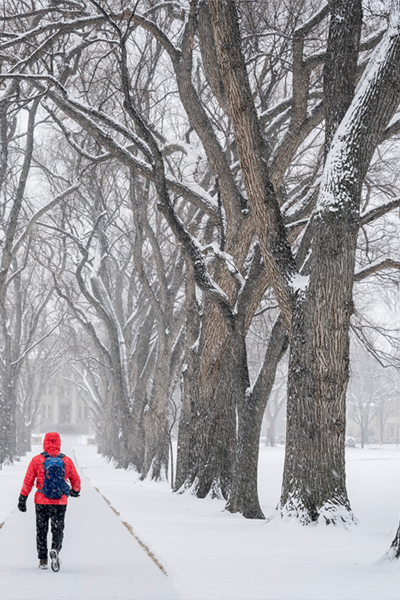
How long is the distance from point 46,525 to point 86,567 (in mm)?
529

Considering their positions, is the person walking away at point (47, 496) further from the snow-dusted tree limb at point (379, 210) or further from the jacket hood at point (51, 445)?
the snow-dusted tree limb at point (379, 210)

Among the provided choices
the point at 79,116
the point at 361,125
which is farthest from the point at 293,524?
the point at 79,116

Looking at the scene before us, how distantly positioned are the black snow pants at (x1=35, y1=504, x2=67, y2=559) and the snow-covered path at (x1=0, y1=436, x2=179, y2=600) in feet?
0.66

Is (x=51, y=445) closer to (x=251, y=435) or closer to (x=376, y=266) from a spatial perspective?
(x=251, y=435)

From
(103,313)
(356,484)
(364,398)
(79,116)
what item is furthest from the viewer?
(364,398)

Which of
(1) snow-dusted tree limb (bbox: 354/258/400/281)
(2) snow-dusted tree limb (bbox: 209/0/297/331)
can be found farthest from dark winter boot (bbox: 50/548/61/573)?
(1) snow-dusted tree limb (bbox: 354/258/400/281)

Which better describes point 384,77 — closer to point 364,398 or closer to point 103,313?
point 103,313

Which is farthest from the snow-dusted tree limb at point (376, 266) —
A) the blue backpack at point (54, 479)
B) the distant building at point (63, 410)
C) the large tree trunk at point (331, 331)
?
the distant building at point (63, 410)

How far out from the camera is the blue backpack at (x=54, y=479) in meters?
6.30

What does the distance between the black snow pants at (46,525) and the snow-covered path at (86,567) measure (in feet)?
0.66

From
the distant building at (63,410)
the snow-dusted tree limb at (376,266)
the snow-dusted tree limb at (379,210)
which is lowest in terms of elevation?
the distant building at (63,410)

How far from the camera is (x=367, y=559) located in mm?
6133

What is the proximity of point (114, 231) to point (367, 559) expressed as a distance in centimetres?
2391

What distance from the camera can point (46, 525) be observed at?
6289 mm
